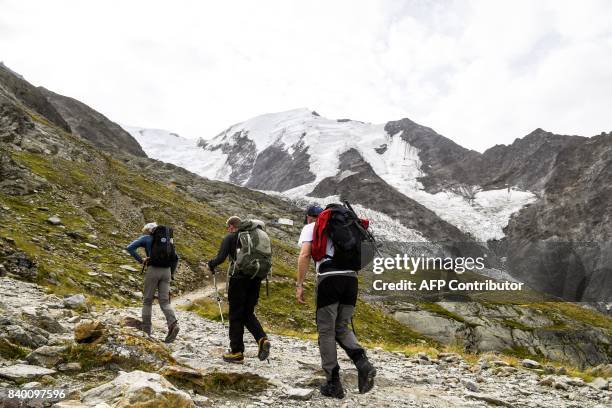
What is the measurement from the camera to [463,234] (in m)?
173

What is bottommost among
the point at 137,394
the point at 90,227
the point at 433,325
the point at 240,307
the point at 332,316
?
the point at 433,325

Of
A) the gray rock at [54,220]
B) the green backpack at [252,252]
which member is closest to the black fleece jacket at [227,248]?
the green backpack at [252,252]

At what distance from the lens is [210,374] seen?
7035mm

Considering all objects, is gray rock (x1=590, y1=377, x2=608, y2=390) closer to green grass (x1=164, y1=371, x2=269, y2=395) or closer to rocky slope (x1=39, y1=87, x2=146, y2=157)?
green grass (x1=164, y1=371, x2=269, y2=395)

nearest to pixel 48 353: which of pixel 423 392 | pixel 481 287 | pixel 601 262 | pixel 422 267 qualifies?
pixel 423 392

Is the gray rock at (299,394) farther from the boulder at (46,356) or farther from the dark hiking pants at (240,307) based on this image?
the boulder at (46,356)

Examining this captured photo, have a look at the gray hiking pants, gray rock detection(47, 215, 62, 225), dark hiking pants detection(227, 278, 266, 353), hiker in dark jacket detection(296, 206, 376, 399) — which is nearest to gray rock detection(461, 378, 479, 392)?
hiker in dark jacket detection(296, 206, 376, 399)

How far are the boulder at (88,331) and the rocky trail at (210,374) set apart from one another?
0.01 metres

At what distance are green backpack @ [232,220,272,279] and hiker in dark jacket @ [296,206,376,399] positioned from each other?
1.53m

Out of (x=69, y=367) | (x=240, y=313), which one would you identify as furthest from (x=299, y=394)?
(x=69, y=367)

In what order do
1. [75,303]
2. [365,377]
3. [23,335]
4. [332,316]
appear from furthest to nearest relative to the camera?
[75,303] → [332,316] → [365,377] → [23,335]

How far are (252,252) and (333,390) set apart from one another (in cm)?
315

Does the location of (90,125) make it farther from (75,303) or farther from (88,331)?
(88,331)

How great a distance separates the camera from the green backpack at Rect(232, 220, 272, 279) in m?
9.07
